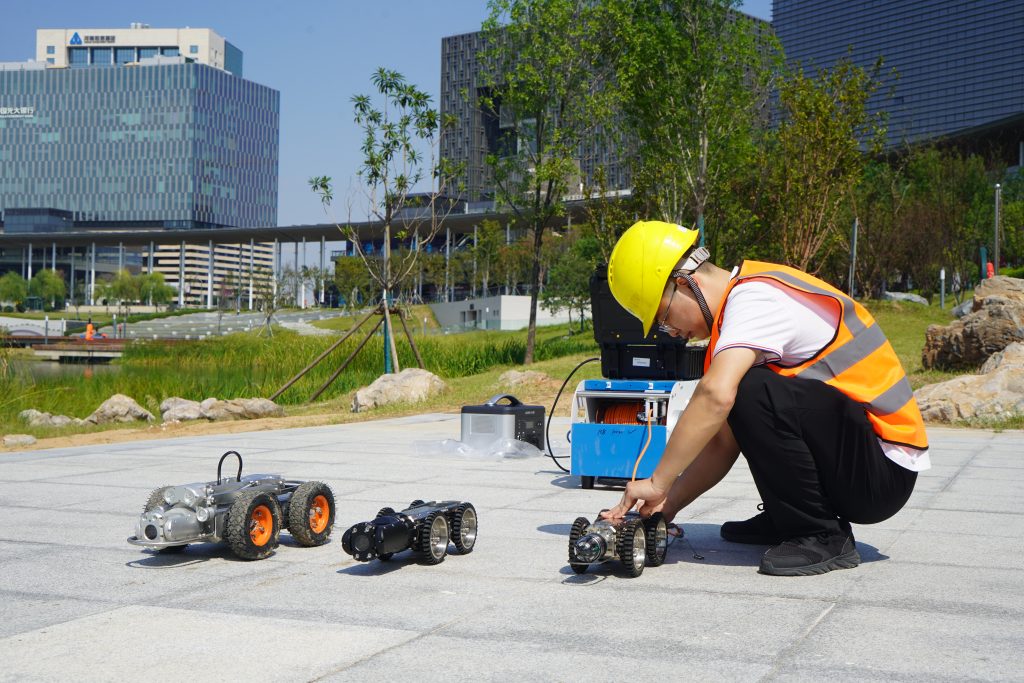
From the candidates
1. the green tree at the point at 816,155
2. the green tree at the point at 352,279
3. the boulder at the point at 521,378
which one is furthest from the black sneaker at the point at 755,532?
the green tree at the point at 352,279

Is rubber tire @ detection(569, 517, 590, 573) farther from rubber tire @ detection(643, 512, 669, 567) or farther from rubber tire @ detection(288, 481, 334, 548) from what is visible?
rubber tire @ detection(288, 481, 334, 548)

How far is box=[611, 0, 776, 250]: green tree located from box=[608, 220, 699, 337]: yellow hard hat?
19.4 metres

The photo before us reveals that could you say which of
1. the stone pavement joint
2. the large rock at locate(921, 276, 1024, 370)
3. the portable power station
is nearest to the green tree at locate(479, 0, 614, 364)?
the large rock at locate(921, 276, 1024, 370)

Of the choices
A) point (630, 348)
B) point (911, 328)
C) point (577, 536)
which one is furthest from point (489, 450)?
point (911, 328)

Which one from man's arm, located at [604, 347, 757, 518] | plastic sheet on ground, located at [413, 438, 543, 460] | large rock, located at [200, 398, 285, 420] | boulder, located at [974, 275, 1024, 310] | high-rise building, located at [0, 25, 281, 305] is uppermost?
high-rise building, located at [0, 25, 281, 305]

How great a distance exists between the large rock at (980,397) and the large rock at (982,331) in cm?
229

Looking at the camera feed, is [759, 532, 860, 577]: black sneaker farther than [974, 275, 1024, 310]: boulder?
No

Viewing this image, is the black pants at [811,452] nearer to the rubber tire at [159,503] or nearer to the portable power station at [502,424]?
the rubber tire at [159,503]

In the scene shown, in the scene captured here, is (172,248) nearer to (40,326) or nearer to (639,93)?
(40,326)

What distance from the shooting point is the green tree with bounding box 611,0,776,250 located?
22.9 m

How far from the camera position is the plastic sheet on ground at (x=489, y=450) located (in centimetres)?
839

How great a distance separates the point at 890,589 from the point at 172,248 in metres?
185

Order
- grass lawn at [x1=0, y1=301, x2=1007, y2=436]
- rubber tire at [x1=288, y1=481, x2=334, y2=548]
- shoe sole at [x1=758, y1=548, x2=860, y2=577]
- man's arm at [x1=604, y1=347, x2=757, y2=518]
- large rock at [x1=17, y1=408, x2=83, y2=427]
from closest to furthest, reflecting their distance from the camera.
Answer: man's arm at [x1=604, y1=347, x2=757, y2=518] → shoe sole at [x1=758, y1=548, x2=860, y2=577] → rubber tire at [x1=288, y1=481, x2=334, y2=548] → large rock at [x1=17, y1=408, x2=83, y2=427] → grass lawn at [x1=0, y1=301, x2=1007, y2=436]

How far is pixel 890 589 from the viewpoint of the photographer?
3.62 meters
